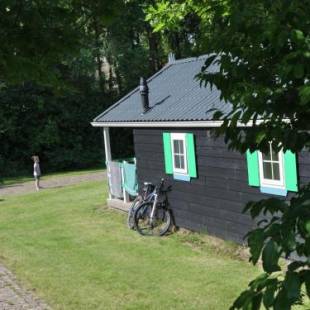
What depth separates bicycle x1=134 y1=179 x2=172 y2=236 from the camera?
44.3 feet

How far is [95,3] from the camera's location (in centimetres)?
521

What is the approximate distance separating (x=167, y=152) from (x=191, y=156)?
3.52ft

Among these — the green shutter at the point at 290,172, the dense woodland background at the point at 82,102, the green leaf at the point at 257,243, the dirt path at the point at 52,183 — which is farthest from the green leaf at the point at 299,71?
the dirt path at the point at 52,183

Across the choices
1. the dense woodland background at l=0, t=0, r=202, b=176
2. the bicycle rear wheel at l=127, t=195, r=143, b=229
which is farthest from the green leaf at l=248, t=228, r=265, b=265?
the dense woodland background at l=0, t=0, r=202, b=176

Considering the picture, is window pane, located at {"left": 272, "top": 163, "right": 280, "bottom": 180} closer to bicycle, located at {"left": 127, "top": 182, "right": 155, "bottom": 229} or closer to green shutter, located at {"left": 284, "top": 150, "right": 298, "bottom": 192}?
green shutter, located at {"left": 284, "top": 150, "right": 298, "bottom": 192}

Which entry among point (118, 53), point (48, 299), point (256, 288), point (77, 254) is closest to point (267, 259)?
point (256, 288)

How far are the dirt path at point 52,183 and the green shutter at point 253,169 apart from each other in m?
14.5

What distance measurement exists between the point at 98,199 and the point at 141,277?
9.51 metres

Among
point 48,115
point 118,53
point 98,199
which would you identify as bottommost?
point 98,199

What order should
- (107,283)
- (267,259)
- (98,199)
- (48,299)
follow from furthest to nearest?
(98,199) → (107,283) → (48,299) → (267,259)

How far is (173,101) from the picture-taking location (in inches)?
560

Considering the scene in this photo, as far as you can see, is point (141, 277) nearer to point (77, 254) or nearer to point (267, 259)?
point (77, 254)

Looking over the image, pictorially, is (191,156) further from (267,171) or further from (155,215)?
(267,171)

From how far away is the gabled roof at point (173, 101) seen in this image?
12555 millimetres
